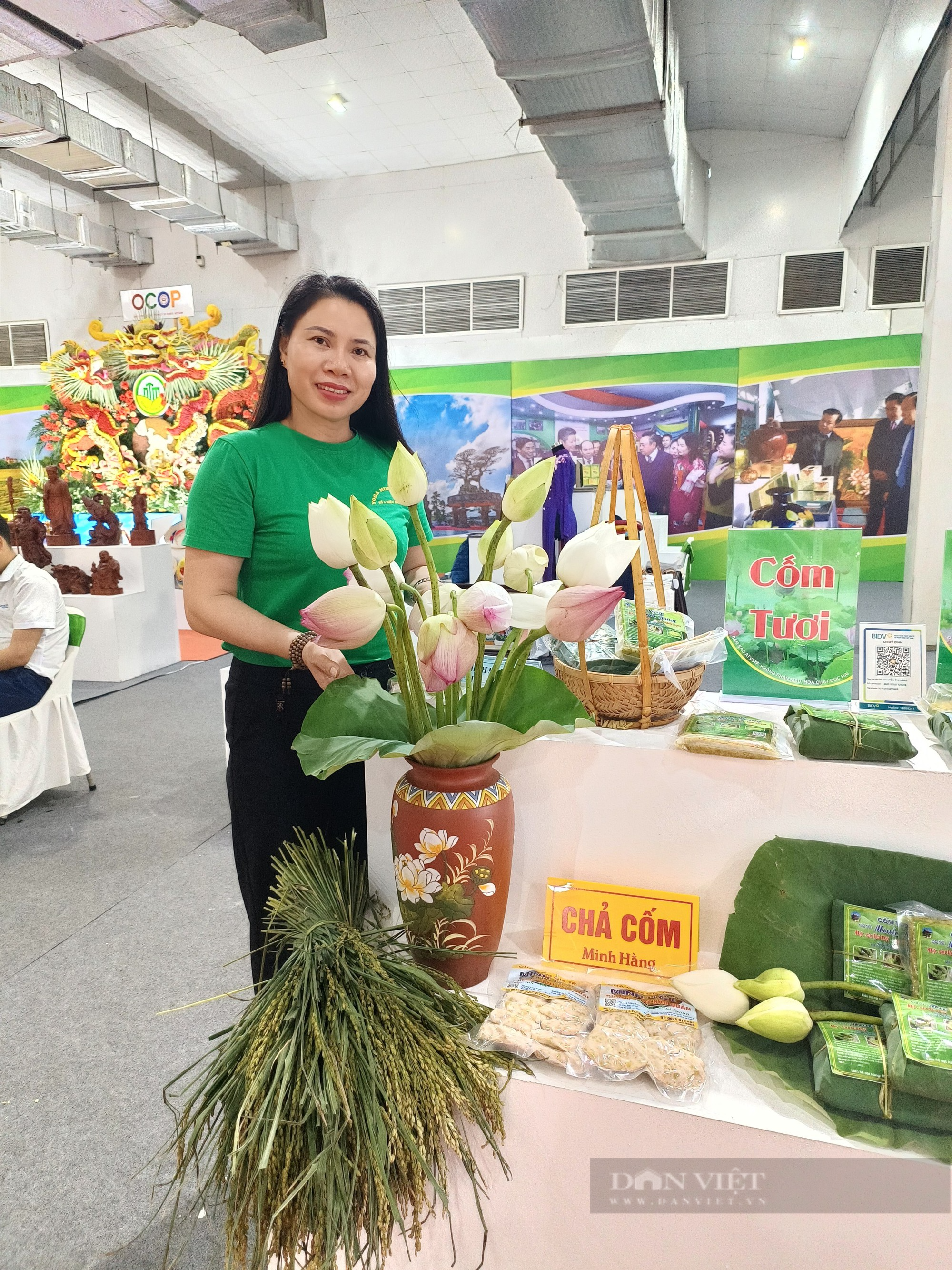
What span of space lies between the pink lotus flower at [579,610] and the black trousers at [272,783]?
0.56 metres

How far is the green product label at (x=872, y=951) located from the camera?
1030 millimetres

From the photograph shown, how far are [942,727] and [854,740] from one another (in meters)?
0.17

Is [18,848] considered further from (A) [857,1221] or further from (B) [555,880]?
(A) [857,1221]

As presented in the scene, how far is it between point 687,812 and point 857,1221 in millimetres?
497

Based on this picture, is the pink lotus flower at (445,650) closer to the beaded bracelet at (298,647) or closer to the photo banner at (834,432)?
the beaded bracelet at (298,647)

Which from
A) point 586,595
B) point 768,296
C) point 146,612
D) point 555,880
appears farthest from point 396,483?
point 768,296

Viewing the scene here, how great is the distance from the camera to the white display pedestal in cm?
607

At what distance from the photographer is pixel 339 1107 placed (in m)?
0.84

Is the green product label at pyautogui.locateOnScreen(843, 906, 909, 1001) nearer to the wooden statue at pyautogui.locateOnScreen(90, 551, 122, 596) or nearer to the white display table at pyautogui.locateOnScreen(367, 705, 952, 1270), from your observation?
the white display table at pyautogui.locateOnScreen(367, 705, 952, 1270)

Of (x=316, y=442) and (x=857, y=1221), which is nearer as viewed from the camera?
(x=857, y=1221)

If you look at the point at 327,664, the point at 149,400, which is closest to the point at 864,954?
the point at 327,664

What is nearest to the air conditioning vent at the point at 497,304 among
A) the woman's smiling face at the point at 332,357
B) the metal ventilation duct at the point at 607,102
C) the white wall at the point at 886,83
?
the metal ventilation duct at the point at 607,102

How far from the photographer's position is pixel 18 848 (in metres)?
A: 3.24

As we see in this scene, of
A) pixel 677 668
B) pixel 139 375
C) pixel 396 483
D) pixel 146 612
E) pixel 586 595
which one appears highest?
pixel 139 375
